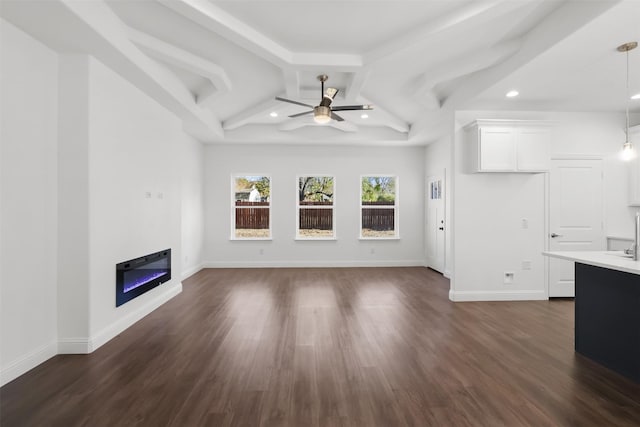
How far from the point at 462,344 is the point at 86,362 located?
3.47m

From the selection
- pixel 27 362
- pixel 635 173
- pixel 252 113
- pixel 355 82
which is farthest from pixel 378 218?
pixel 27 362

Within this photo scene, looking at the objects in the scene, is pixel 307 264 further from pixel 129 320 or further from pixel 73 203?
pixel 73 203

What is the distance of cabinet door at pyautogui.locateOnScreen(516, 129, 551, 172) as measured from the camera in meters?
4.50

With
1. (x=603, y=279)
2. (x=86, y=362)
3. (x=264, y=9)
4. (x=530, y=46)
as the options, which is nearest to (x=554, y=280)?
(x=603, y=279)

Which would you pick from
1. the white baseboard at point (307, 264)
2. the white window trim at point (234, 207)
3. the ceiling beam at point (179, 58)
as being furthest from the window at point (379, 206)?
the ceiling beam at point (179, 58)

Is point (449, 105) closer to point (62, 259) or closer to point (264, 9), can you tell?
point (264, 9)

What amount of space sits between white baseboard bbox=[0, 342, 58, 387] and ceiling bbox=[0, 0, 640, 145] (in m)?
2.65

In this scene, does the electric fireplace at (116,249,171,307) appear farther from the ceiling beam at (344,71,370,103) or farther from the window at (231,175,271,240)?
the ceiling beam at (344,71,370,103)

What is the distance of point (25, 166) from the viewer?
259 cm

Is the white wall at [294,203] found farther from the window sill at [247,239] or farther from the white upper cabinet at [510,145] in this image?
the white upper cabinet at [510,145]

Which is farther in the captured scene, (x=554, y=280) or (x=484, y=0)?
(x=554, y=280)

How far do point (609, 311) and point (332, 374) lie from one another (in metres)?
2.41

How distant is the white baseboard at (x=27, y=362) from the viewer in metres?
2.39

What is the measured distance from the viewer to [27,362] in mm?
2578
